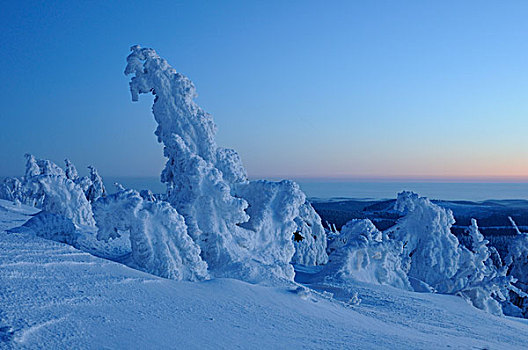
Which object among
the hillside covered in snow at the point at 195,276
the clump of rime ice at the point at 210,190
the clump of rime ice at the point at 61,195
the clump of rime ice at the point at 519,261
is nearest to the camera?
the hillside covered in snow at the point at 195,276

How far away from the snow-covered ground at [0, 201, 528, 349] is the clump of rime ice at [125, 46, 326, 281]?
6.95ft

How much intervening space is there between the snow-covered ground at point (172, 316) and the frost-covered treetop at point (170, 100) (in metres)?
4.03

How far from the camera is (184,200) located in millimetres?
7320

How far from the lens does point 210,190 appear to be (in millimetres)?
7098

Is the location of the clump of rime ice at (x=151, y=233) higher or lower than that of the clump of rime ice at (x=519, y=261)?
higher

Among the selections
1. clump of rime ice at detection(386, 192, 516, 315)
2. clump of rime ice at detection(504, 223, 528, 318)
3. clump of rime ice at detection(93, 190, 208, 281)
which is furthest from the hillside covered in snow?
clump of rime ice at detection(504, 223, 528, 318)

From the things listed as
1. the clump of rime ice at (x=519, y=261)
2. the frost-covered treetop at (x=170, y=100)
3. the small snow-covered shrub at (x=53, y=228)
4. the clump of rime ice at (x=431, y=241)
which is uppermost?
the frost-covered treetop at (x=170, y=100)

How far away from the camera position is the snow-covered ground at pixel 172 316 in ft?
9.82

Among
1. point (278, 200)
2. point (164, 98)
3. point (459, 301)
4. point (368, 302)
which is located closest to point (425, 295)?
point (459, 301)

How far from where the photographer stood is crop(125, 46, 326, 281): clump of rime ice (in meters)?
7.09

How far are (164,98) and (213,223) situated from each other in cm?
286

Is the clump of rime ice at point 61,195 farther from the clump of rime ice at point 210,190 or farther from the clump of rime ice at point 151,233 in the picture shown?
the clump of rime ice at point 151,233

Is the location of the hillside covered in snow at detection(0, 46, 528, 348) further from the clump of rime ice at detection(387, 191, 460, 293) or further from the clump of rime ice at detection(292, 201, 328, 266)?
the clump of rime ice at detection(292, 201, 328, 266)

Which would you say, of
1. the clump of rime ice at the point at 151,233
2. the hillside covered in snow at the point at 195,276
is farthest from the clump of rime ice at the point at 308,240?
the clump of rime ice at the point at 151,233
